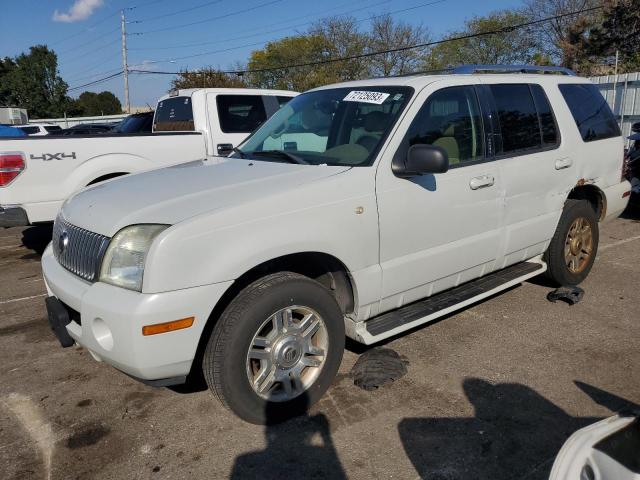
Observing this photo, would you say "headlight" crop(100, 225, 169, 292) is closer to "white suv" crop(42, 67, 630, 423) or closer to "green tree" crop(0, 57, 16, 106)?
"white suv" crop(42, 67, 630, 423)

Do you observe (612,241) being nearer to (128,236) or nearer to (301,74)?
(128,236)

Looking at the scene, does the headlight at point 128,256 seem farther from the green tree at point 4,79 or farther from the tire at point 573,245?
the green tree at point 4,79

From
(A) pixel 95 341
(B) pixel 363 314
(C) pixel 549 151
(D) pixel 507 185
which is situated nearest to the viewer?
(A) pixel 95 341

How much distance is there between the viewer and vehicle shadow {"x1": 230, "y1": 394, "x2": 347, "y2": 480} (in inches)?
107

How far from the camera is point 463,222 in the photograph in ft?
12.7

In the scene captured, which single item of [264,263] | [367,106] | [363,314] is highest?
[367,106]

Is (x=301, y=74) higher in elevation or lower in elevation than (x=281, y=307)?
higher

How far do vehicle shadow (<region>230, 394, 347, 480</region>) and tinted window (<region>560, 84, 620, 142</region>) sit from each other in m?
3.62

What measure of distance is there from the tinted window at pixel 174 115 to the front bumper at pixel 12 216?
107 inches

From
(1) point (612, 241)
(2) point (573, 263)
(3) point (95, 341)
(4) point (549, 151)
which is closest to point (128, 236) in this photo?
(3) point (95, 341)

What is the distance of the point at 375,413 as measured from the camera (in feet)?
10.6

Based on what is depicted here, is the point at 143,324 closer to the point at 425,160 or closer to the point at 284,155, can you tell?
the point at 284,155

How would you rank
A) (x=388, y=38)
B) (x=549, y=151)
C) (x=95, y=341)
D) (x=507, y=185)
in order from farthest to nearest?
1. (x=388, y=38)
2. (x=549, y=151)
3. (x=507, y=185)
4. (x=95, y=341)

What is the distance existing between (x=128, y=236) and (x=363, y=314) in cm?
150
